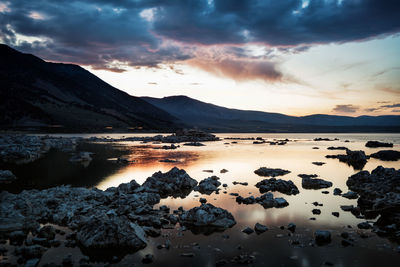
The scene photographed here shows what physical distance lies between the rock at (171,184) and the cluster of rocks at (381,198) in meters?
14.6

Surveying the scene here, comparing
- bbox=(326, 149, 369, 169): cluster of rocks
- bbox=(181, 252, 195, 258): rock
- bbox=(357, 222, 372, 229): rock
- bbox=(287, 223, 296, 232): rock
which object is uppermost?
bbox=(326, 149, 369, 169): cluster of rocks

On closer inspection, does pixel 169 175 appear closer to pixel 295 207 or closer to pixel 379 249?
pixel 295 207

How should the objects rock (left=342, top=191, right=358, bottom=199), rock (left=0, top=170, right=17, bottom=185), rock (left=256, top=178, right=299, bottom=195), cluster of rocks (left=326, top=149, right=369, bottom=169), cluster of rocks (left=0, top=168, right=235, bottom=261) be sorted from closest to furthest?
cluster of rocks (left=0, top=168, right=235, bottom=261), rock (left=342, top=191, right=358, bottom=199), rock (left=256, top=178, right=299, bottom=195), rock (left=0, top=170, right=17, bottom=185), cluster of rocks (left=326, top=149, right=369, bottom=169)

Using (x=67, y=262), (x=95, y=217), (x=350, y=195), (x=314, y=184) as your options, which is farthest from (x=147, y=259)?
(x=314, y=184)

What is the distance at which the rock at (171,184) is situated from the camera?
999 inches

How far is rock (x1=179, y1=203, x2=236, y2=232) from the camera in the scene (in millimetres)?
16672

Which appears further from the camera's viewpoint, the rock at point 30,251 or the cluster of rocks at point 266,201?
the cluster of rocks at point 266,201

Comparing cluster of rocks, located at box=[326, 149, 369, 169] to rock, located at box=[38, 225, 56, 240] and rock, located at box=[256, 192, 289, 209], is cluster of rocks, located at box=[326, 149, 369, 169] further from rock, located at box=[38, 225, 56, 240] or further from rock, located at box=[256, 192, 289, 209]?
rock, located at box=[38, 225, 56, 240]

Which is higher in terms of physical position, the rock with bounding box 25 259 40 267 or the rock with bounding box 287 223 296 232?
the rock with bounding box 287 223 296 232

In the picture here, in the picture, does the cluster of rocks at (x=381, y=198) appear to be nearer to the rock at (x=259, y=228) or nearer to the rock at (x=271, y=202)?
the rock at (x=271, y=202)

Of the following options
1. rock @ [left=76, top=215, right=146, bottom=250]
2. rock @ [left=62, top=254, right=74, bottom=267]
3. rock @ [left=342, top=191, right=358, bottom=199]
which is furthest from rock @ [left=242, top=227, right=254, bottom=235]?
rock @ [left=342, top=191, right=358, bottom=199]

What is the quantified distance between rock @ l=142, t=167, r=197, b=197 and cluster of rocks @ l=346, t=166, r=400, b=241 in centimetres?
1457

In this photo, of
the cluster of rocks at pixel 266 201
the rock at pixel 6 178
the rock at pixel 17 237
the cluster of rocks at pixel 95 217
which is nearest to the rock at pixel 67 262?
the cluster of rocks at pixel 95 217

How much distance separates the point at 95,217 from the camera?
1528cm
